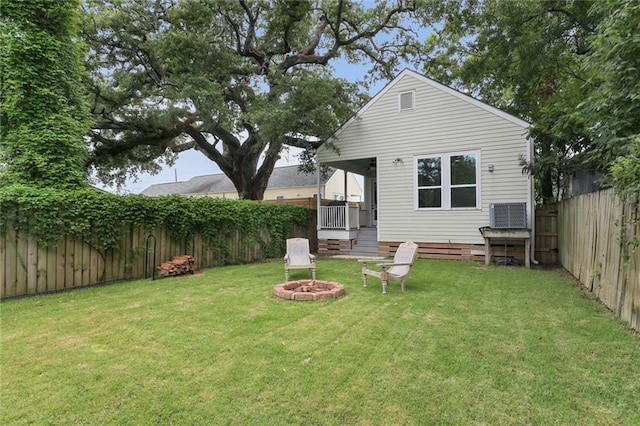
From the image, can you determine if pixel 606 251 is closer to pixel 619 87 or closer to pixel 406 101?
pixel 619 87

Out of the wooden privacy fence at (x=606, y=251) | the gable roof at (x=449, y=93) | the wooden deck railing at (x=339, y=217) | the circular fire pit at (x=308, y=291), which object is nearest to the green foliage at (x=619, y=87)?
the wooden privacy fence at (x=606, y=251)

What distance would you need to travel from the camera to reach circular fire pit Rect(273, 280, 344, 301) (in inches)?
211

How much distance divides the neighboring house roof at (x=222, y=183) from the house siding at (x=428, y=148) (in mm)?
14863

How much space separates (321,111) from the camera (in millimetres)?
11359

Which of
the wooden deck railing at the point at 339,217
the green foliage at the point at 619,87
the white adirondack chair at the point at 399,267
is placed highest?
the green foliage at the point at 619,87

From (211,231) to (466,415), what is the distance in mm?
8160

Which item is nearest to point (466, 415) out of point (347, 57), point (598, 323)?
point (598, 323)

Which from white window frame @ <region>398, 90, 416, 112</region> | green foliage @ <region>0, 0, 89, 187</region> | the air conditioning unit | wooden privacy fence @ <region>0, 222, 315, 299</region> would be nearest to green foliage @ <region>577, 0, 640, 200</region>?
the air conditioning unit

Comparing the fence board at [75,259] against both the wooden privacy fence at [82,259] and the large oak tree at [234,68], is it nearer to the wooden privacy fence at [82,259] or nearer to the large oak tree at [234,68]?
the wooden privacy fence at [82,259]

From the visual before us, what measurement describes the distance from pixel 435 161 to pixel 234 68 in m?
8.99

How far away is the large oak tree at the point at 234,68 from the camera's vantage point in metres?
11.9

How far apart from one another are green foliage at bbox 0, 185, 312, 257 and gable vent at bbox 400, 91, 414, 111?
18.4 feet

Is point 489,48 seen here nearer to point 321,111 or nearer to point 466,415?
point 321,111

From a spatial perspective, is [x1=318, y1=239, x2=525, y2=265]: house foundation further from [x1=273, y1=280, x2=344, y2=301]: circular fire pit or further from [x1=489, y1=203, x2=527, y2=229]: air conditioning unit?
[x1=273, y1=280, x2=344, y2=301]: circular fire pit
